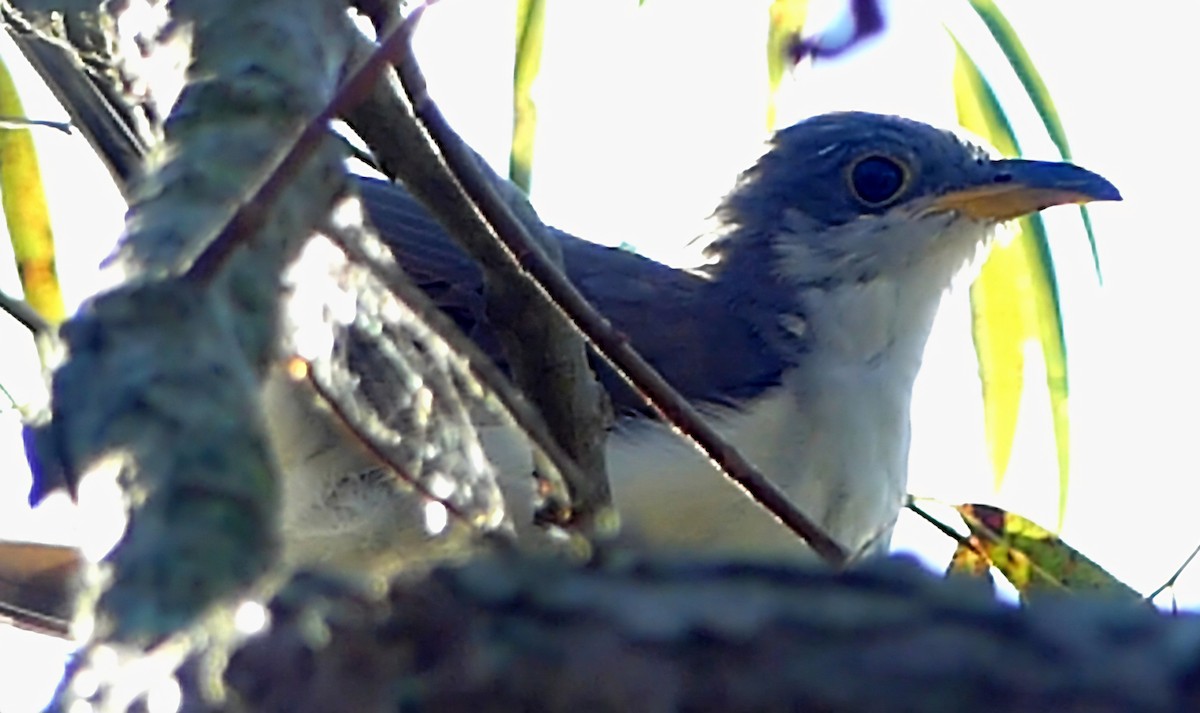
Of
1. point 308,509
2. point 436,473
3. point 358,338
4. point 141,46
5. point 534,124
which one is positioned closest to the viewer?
point 141,46

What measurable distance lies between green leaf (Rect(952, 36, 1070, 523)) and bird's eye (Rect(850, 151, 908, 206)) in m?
0.26

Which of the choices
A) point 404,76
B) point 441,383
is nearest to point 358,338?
point 441,383

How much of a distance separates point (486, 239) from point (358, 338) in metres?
0.30

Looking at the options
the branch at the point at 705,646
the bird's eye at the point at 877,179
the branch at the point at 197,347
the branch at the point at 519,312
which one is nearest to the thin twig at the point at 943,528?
the branch at the point at 519,312

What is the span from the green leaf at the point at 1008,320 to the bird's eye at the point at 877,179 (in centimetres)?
26

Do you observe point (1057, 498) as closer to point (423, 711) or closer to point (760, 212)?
point (760, 212)

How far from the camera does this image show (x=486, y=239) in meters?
1.29

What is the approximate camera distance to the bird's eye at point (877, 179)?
3043mm

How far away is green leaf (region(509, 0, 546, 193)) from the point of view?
238 cm

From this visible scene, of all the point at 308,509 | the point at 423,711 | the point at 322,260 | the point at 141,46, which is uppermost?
the point at 141,46

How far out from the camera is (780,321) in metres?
2.78

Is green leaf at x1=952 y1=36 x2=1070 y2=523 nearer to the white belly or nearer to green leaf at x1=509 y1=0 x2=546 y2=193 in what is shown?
the white belly

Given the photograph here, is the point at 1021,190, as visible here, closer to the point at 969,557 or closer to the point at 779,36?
the point at 779,36

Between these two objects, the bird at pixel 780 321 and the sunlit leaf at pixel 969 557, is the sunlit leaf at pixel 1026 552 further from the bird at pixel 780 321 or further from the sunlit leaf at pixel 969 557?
the bird at pixel 780 321
